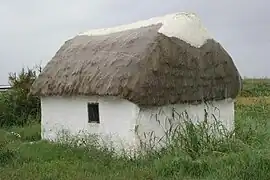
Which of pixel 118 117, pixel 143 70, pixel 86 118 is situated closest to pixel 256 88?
pixel 86 118

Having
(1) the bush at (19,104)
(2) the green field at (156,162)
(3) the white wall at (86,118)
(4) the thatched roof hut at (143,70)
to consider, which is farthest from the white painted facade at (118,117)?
(1) the bush at (19,104)

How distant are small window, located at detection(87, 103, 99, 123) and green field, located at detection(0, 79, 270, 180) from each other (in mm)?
1012

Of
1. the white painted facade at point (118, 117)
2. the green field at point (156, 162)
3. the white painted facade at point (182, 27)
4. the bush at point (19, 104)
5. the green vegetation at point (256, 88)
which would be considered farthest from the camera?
the green vegetation at point (256, 88)

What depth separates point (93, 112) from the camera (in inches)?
586

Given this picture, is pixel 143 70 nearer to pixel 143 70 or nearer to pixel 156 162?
pixel 143 70

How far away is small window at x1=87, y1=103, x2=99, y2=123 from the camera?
14758mm

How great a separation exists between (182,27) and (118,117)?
3.17 metres

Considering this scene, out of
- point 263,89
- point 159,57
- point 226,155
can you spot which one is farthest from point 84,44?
point 263,89

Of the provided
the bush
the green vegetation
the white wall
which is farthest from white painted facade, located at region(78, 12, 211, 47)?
the green vegetation

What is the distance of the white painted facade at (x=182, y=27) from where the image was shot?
14.6m

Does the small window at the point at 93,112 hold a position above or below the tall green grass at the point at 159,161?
above

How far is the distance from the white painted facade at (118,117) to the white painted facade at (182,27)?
189 centimetres

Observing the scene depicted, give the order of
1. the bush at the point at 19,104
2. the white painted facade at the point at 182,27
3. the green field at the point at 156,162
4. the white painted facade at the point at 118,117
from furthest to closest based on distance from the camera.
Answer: the bush at the point at 19,104 → the white painted facade at the point at 182,27 → the white painted facade at the point at 118,117 → the green field at the point at 156,162

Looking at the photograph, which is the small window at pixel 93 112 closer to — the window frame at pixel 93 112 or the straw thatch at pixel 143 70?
the window frame at pixel 93 112
